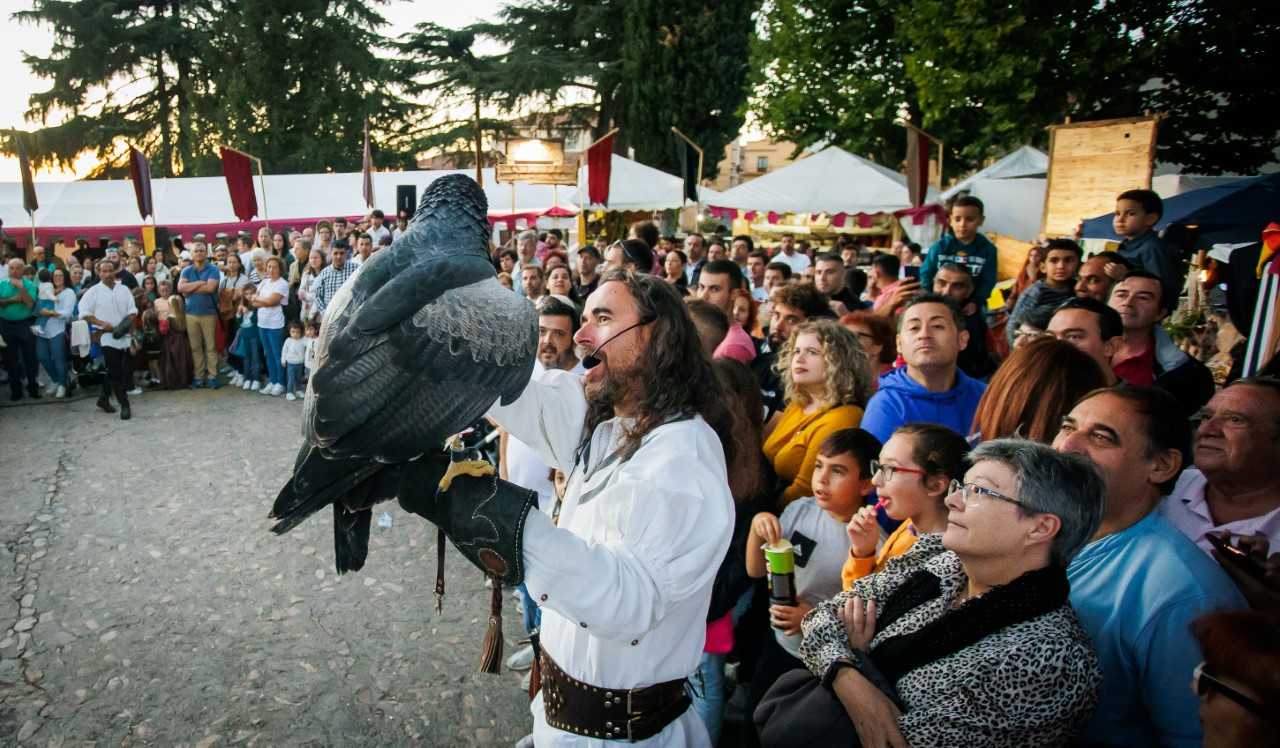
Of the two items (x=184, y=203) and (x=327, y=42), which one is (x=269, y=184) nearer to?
(x=184, y=203)

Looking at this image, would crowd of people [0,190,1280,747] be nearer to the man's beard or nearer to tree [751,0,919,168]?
the man's beard

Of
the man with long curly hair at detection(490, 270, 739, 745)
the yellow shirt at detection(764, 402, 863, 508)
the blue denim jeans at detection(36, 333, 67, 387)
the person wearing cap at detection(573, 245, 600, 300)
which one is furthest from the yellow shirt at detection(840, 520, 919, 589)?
the blue denim jeans at detection(36, 333, 67, 387)

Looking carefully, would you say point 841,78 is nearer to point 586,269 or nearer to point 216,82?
point 586,269

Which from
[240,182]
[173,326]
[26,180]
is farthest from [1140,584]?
[26,180]

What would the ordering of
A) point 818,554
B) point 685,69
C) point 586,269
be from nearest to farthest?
point 818,554, point 586,269, point 685,69

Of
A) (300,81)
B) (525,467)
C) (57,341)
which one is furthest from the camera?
(300,81)

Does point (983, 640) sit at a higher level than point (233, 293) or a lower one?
lower

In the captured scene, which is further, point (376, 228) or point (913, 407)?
point (376, 228)

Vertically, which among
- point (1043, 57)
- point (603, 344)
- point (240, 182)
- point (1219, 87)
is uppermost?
point (1043, 57)

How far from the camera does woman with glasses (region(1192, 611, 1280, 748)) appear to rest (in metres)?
1.30

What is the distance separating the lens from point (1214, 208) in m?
6.44

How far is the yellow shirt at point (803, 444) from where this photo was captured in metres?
3.35

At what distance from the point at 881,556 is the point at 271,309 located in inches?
389

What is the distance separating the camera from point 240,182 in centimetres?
1597
